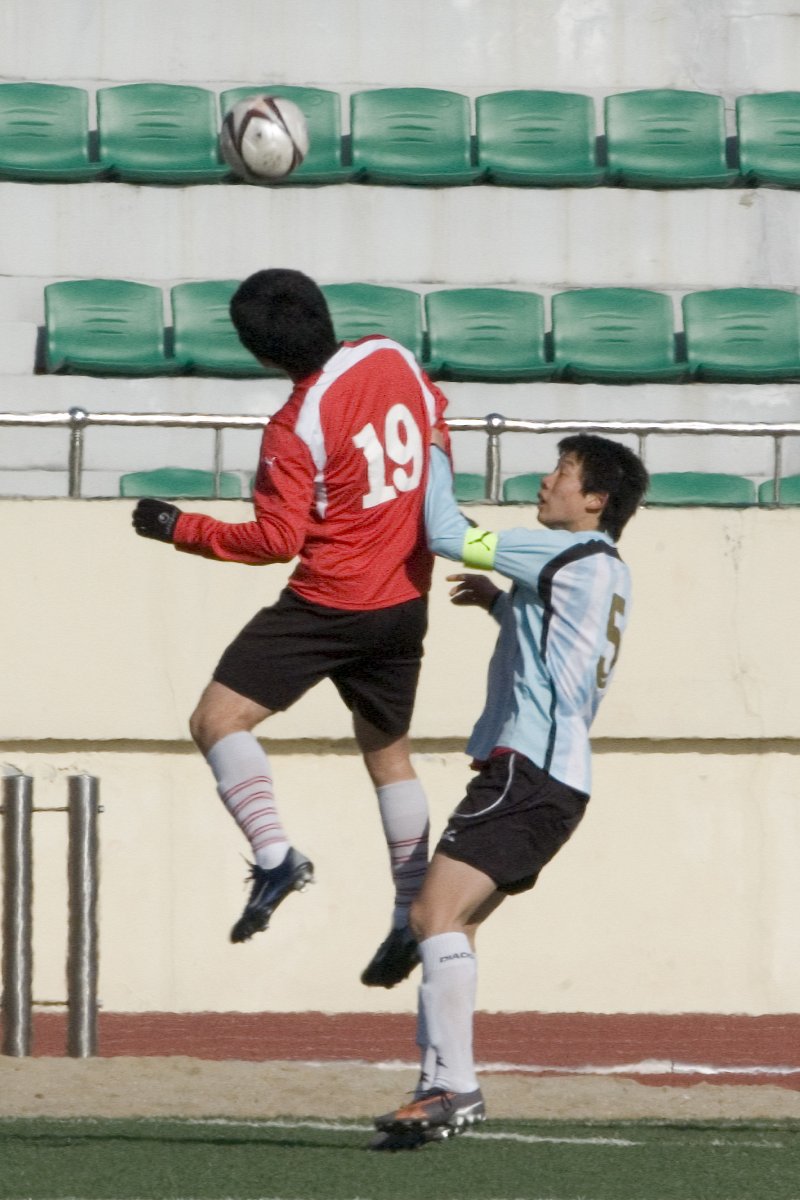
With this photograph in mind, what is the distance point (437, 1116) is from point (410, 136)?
8.33m

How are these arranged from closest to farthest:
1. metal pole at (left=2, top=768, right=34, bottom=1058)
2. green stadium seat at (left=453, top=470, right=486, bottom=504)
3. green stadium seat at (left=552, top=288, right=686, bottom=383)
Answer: metal pole at (left=2, top=768, right=34, bottom=1058)
green stadium seat at (left=453, top=470, right=486, bottom=504)
green stadium seat at (left=552, top=288, right=686, bottom=383)

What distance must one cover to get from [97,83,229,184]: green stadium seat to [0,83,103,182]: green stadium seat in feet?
0.42

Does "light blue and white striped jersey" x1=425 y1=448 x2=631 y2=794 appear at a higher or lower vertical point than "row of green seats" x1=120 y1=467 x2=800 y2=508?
lower

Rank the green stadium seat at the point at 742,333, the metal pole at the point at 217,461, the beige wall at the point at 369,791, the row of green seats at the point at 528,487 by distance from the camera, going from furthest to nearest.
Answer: the green stadium seat at the point at 742,333 < the row of green seats at the point at 528,487 < the beige wall at the point at 369,791 < the metal pole at the point at 217,461

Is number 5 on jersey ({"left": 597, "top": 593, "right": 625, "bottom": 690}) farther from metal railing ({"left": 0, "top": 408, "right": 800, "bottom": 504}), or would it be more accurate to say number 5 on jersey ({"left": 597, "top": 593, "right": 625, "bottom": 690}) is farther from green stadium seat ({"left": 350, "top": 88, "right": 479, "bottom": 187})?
green stadium seat ({"left": 350, "top": 88, "right": 479, "bottom": 187})

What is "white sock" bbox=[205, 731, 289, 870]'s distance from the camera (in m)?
5.34

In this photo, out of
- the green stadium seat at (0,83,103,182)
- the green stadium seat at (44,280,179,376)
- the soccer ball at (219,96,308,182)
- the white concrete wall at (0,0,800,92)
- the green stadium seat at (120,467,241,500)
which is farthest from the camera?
the white concrete wall at (0,0,800,92)

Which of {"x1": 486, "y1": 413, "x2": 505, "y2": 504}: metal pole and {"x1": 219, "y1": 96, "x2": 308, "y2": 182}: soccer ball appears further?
{"x1": 486, "y1": 413, "x2": 505, "y2": 504}: metal pole

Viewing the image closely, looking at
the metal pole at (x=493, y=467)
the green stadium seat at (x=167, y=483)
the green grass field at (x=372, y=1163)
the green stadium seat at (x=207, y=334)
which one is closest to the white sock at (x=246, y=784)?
the green grass field at (x=372, y=1163)

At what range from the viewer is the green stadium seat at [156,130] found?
12.0 metres

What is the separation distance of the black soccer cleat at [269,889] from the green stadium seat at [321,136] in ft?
24.3

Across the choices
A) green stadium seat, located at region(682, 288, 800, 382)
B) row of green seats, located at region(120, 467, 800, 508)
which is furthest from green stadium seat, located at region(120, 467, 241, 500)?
green stadium seat, located at region(682, 288, 800, 382)

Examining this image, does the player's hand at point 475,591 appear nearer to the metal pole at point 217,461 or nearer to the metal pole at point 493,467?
the metal pole at point 493,467

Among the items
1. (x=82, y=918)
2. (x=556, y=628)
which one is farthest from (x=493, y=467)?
(x=556, y=628)
